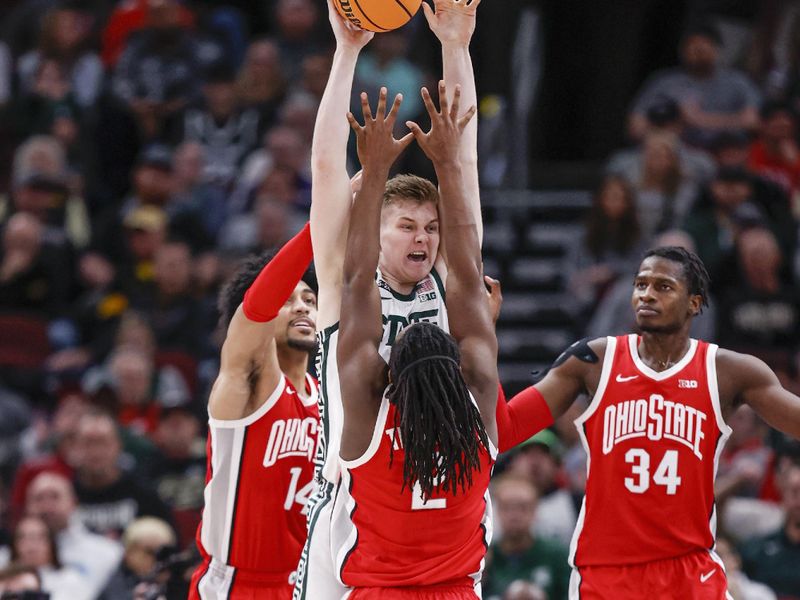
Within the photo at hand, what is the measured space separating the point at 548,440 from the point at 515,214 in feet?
10.8

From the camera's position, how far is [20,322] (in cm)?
1099

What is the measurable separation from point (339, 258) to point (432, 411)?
0.69m

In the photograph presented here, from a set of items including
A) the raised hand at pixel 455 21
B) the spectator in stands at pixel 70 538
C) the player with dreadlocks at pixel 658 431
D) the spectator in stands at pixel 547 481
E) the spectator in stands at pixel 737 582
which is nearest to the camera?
the raised hand at pixel 455 21

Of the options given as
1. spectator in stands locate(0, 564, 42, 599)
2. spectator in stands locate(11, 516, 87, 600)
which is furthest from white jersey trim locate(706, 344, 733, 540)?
spectator in stands locate(11, 516, 87, 600)

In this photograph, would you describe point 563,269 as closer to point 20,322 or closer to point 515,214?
point 515,214

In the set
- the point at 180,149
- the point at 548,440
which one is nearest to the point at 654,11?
the point at 180,149

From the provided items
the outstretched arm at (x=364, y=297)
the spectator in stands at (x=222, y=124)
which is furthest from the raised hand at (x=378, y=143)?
the spectator in stands at (x=222, y=124)

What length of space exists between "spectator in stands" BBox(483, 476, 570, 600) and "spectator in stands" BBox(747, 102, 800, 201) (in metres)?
4.31

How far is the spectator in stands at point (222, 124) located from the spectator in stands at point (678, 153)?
2.97 metres

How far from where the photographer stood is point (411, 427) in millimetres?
4539

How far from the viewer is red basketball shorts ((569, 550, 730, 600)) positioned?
548cm

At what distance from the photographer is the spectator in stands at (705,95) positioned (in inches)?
460

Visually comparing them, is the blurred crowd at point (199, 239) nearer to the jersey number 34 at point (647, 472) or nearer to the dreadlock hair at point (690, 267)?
the jersey number 34 at point (647, 472)

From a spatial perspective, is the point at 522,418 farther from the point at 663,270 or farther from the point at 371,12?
the point at 371,12
